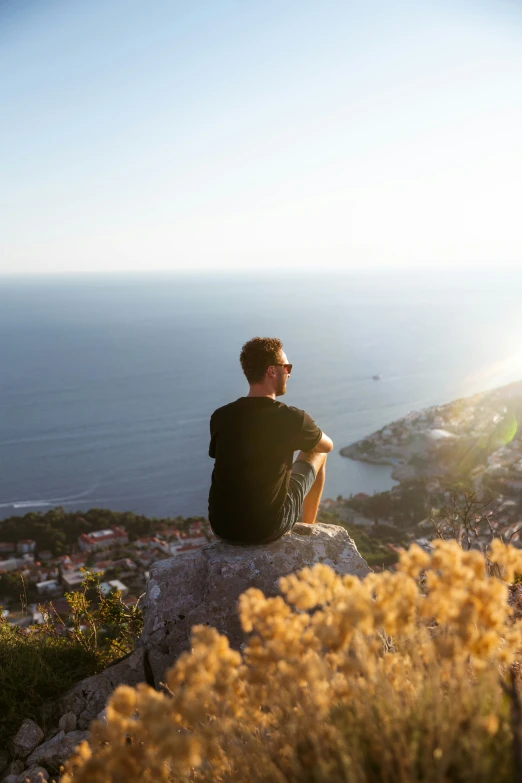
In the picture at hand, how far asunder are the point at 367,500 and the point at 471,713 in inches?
1119

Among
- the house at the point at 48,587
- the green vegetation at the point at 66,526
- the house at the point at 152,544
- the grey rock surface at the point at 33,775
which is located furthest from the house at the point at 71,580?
the grey rock surface at the point at 33,775

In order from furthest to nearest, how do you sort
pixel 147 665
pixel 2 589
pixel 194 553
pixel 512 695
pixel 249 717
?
pixel 2 589 < pixel 194 553 < pixel 147 665 < pixel 249 717 < pixel 512 695

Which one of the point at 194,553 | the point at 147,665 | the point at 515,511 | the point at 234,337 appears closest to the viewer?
the point at 147,665

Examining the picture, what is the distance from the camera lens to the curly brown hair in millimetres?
3562

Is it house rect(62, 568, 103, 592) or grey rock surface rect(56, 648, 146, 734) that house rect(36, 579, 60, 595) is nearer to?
house rect(62, 568, 103, 592)

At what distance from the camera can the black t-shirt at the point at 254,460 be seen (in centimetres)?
337

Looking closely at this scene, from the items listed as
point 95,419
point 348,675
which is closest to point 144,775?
point 348,675

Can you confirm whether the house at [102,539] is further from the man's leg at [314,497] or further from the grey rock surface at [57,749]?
the grey rock surface at [57,749]

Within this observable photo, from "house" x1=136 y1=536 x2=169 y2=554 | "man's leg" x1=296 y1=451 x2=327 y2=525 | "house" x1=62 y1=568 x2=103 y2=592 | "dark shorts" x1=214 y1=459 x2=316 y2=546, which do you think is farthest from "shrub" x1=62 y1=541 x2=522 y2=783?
"house" x1=136 y1=536 x2=169 y2=554

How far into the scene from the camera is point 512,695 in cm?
107

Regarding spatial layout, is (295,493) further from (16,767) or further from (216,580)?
(16,767)

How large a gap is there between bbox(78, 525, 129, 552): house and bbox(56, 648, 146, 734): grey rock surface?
2080cm

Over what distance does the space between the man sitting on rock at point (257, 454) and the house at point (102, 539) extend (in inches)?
832

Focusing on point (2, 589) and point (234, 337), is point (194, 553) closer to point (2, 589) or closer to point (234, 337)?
point (2, 589)
